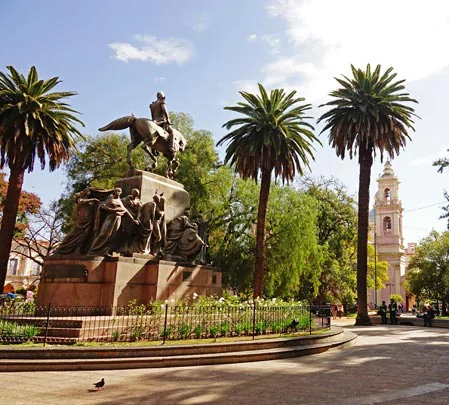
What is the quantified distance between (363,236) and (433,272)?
20.0 meters

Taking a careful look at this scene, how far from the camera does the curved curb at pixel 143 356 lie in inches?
346

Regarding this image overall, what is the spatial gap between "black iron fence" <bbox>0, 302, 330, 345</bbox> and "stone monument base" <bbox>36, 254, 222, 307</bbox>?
0.44m

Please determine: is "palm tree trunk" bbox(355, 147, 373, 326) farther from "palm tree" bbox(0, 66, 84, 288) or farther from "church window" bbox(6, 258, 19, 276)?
"church window" bbox(6, 258, 19, 276)

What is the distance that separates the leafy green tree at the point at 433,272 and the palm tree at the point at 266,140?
23.5m

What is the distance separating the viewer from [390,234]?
81.4 meters

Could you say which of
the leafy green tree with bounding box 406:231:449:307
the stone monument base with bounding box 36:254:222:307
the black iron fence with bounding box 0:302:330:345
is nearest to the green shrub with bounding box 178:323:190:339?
the black iron fence with bounding box 0:302:330:345

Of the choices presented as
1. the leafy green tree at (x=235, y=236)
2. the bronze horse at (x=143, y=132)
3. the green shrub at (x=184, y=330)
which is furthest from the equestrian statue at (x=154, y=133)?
the leafy green tree at (x=235, y=236)

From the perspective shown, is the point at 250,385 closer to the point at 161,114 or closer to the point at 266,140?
the point at 161,114

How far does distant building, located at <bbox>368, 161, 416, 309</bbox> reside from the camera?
7950 cm

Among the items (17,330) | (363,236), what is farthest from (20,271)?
(17,330)

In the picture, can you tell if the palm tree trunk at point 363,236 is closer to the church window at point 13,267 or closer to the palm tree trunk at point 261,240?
the palm tree trunk at point 261,240

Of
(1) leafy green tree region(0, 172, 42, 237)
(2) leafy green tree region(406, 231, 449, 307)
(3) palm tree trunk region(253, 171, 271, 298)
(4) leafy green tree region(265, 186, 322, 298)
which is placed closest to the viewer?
(3) palm tree trunk region(253, 171, 271, 298)

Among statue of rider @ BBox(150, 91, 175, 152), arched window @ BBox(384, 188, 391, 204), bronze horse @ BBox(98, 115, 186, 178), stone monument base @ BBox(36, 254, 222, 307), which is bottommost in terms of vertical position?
stone monument base @ BBox(36, 254, 222, 307)

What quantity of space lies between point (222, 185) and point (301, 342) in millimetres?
19824
